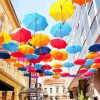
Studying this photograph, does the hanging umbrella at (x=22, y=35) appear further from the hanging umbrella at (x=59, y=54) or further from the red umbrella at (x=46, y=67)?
the red umbrella at (x=46, y=67)

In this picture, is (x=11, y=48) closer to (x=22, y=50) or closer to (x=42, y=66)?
(x=22, y=50)

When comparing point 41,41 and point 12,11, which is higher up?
point 12,11

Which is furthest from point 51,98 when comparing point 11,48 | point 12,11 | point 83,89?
point 11,48

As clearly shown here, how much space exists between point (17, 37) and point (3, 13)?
7324 mm

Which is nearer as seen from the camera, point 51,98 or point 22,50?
point 22,50

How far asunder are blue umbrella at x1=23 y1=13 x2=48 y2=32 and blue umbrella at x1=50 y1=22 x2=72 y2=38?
1.96 ft

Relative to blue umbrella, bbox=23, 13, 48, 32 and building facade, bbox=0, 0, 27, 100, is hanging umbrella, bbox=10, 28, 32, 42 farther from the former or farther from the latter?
building facade, bbox=0, 0, 27, 100

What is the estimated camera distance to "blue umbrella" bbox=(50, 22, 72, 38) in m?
11.2

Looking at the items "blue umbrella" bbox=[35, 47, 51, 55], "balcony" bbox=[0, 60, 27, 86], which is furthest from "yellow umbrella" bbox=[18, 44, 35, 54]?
"balcony" bbox=[0, 60, 27, 86]

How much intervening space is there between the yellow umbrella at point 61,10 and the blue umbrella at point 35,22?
86cm

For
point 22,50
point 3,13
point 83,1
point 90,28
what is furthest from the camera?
point 3,13

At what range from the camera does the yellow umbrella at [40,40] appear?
11303 millimetres

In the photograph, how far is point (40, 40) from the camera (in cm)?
1138

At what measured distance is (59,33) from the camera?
1175 centimetres
